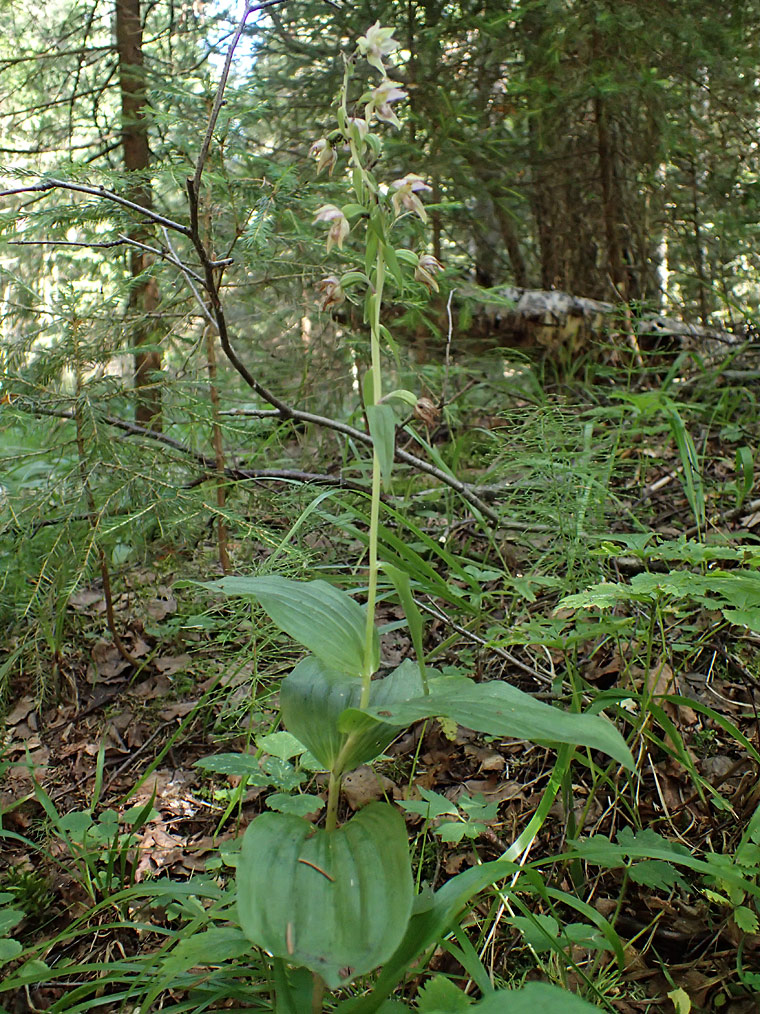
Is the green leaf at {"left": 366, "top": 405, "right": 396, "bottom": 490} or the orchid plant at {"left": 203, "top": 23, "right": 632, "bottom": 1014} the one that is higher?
the green leaf at {"left": 366, "top": 405, "right": 396, "bottom": 490}

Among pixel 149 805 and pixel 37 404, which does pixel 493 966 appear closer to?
pixel 149 805

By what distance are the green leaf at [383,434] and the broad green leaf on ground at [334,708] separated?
0.41 metres

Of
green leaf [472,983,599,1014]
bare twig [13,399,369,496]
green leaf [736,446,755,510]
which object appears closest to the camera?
green leaf [472,983,599,1014]

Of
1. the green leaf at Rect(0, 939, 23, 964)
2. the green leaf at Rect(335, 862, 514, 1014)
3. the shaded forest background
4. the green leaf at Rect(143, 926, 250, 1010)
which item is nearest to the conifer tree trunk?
the shaded forest background

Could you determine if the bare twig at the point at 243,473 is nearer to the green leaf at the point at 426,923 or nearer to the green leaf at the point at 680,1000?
the green leaf at the point at 426,923

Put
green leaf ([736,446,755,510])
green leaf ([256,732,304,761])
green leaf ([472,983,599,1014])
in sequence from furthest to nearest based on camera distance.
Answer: green leaf ([736,446,755,510]) < green leaf ([256,732,304,761]) < green leaf ([472,983,599,1014])

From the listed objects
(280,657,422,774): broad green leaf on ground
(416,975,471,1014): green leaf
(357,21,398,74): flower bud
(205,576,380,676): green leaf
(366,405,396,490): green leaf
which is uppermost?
(357,21,398,74): flower bud

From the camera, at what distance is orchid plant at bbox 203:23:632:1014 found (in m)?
0.94

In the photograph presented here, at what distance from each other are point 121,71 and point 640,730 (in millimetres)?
3713

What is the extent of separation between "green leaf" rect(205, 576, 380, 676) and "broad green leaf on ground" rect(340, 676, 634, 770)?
14cm

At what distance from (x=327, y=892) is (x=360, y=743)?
0.25 meters

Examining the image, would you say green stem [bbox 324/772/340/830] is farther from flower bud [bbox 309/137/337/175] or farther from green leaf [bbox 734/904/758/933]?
flower bud [bbox 309/137/337/175]

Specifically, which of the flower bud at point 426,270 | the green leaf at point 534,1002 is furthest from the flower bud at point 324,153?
the green leaf at point 534,1002

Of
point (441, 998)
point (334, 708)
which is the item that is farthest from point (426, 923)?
point (334, 708)
